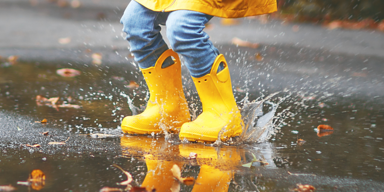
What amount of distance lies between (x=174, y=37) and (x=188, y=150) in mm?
578

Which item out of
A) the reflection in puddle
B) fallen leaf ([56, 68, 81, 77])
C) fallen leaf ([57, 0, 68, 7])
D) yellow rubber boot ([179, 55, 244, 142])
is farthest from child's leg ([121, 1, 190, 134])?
fallen leaf ([57, 0, 68, 7])

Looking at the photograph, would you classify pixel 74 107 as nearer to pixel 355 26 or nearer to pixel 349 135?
pixel 349 135

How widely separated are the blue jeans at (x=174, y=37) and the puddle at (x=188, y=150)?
1.47 ft

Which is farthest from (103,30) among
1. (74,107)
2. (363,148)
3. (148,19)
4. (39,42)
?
(363,148)

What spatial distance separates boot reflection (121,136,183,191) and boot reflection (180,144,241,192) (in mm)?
84

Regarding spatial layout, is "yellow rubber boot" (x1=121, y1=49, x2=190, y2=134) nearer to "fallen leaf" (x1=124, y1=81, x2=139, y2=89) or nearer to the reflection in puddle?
the reflection in puddle

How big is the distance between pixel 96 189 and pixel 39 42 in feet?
16.0

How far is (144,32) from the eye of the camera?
2266 mm

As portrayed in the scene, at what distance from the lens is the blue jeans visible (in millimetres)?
2084

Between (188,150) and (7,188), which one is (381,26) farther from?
(7,188)

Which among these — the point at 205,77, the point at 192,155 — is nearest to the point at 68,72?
the point at 205,77

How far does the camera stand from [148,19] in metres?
2.27

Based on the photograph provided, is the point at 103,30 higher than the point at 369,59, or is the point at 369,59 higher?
the point at 369,59

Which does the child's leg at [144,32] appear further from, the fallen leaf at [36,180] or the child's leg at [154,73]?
the fallen leaf at [36,180]
